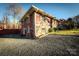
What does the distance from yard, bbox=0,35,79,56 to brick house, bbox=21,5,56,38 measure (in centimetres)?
8

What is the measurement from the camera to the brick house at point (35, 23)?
315 cm

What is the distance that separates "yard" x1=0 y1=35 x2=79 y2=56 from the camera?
3.07 metres

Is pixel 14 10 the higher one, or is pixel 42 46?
pixel 14 10

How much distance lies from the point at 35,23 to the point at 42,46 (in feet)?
0.92

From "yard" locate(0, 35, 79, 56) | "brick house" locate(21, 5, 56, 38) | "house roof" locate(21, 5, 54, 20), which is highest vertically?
"house roof" locate(21, 5, 54, 20)

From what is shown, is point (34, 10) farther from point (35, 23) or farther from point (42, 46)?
point (42, 46)

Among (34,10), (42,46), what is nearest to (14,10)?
(34,10)

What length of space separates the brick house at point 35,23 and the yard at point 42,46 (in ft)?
0.26

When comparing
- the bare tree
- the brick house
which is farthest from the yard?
the bare tree

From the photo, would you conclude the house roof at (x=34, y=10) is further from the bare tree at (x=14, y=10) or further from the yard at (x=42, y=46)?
the yard at (x=42, y=46)

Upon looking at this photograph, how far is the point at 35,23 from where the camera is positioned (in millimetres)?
3162

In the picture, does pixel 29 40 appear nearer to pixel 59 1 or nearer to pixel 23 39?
pixel 23 39

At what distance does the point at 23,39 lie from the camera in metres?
3.17

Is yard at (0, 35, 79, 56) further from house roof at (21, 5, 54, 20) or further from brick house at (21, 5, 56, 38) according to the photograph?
house roof at (21, 5, 54, 20)
